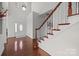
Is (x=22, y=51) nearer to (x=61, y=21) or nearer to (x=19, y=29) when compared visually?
(x=61, y=21)

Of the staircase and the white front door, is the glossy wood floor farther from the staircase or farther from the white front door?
the white front door

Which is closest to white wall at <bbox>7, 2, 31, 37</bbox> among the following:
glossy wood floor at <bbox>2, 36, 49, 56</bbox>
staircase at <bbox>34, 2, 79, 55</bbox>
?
glossy wood floor at <bbox>2, 36, 49, 56</bbox>

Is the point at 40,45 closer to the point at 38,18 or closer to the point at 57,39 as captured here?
the point at 57,39

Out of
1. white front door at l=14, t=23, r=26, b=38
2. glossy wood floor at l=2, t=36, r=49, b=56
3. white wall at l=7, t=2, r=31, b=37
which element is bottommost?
glossy wood floor at l=2, t=36, r=49, b=56

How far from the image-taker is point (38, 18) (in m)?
11.2

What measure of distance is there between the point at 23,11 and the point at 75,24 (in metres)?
10.9

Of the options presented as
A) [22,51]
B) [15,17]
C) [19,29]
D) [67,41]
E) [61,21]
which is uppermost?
[15,17]

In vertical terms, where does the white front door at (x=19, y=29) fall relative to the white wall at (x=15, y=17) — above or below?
below

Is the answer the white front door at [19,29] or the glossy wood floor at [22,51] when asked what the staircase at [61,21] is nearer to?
the glossy wood floor at [22,51]

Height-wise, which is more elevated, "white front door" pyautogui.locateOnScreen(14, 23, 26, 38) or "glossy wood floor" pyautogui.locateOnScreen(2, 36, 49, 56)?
"white front door" pyautogui.locateOnScreen(14, 23, 26, 38)

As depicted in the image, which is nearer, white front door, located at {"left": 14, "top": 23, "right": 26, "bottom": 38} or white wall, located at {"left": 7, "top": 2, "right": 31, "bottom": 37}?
white wall, located at {"left": 7, "top": 2, "right": 31, "bottom": 37}

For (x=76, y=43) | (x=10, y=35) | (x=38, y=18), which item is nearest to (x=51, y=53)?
(x=76, y=43)

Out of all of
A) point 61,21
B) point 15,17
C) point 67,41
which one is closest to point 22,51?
point 61,21

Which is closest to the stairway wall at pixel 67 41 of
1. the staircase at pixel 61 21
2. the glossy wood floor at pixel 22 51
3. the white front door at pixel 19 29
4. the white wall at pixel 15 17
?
the staircase at pixel 61 21
